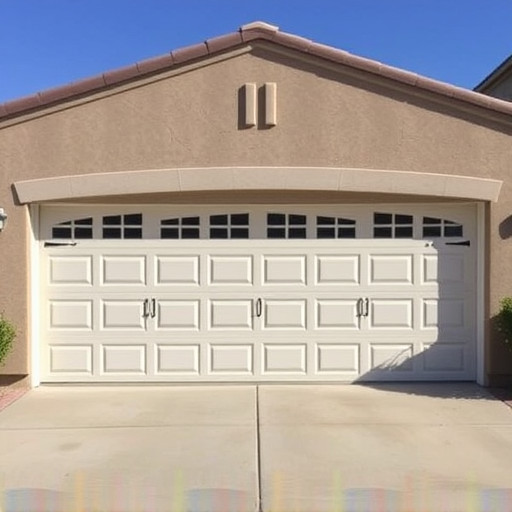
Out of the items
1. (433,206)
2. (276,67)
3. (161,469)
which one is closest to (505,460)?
(161,469)

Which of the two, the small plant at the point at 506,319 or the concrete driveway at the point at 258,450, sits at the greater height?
the small plant at the point at 506,319

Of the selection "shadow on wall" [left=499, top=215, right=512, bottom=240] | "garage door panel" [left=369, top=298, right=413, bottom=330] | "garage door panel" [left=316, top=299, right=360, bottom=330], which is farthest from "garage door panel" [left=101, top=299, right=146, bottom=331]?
"shadow on wall" [left=499, top=215, right=512, bottom=240]

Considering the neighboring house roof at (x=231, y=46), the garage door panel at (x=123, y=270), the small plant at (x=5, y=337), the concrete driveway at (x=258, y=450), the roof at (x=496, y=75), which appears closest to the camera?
the concrete driveway at (x=258, y=450)

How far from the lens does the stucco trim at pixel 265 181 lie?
8117mm

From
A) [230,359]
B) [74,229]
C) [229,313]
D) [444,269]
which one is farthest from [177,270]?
[444,269]

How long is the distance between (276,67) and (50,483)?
5567mm

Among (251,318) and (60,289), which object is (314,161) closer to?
(251,318)

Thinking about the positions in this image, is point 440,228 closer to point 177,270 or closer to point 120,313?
point 177,270

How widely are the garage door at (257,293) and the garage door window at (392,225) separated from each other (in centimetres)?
1

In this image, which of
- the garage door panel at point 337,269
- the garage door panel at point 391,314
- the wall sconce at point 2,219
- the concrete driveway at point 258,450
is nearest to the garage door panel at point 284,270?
the garage door panel at point 337,269

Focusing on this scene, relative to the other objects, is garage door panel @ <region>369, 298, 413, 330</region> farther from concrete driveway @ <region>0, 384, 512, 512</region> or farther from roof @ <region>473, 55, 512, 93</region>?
roof @ <region>473, 55, 512, 93</region>

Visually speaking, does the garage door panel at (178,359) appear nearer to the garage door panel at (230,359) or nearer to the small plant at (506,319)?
the garage door panel at (230,359)

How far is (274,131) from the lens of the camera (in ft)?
26.7

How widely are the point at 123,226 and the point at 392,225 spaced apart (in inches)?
142
